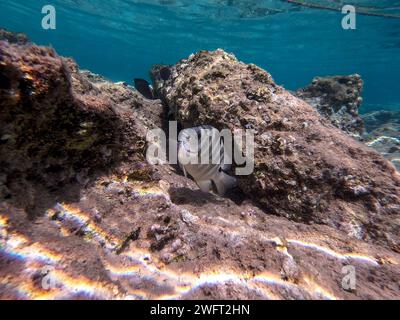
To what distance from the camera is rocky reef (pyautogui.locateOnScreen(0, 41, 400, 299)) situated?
152 cm

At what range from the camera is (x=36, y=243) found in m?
1.52

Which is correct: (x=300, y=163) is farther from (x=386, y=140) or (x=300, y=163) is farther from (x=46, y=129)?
(x=386, y=140)

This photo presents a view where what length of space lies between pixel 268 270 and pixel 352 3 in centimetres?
2116

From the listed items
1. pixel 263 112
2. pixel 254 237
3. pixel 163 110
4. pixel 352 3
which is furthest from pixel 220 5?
pixel 254 237

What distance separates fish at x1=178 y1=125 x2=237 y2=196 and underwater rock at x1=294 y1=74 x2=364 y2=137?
5286 millimetres

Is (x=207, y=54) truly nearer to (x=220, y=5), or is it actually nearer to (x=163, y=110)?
(x=163, y=110)

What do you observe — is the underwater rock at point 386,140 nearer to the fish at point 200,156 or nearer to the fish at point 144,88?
the fish at point 200,156

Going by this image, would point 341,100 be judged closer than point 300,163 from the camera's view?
No

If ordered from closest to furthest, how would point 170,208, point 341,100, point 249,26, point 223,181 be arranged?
1. point 170,208
2. point 223,181
3. point 341,100
4. point 249,26

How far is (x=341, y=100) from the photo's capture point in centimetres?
694

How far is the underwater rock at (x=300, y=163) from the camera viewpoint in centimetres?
261

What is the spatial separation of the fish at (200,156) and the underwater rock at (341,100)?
529 centimetres

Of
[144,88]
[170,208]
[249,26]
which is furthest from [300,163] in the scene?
[249,26]

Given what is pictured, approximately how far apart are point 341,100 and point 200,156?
20.1 feet
